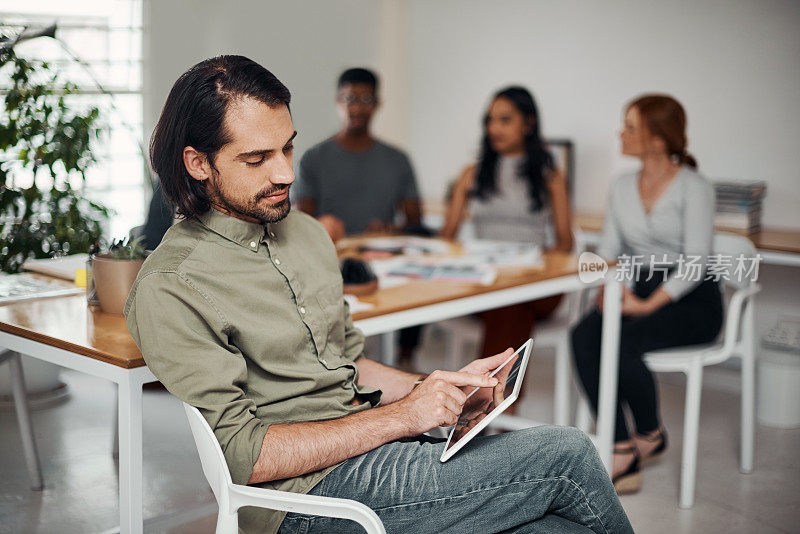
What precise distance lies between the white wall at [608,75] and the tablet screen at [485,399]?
8.37ft

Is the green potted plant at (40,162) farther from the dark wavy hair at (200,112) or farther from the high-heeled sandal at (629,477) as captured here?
the high-heeled sandal at (629,477)

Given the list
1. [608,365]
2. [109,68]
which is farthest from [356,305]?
[109,68]

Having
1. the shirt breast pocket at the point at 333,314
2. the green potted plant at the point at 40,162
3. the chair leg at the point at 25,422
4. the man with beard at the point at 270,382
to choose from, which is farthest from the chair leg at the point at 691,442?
the green potted plant at the point at 40,162

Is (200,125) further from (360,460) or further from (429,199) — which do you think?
(429,199)

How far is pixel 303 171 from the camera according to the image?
Answer: 366cm

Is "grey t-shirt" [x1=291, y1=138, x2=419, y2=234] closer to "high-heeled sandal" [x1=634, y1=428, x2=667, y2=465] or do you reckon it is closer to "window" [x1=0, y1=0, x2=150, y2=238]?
"window" [x1=0, y1=0, x2=150, y2=238]

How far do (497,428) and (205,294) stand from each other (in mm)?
1803

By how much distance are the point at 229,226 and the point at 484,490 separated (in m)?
0.62

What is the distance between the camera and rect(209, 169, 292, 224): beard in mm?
1521

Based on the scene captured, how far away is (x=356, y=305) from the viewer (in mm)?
2100

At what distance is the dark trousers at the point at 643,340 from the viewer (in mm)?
2830

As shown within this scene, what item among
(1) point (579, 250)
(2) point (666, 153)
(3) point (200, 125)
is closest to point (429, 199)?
(1) point (579, 250)

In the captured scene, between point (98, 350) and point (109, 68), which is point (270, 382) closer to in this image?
point (98, 350)

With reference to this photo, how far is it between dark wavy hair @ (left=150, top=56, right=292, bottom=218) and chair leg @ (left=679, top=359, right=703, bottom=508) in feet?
5.73
